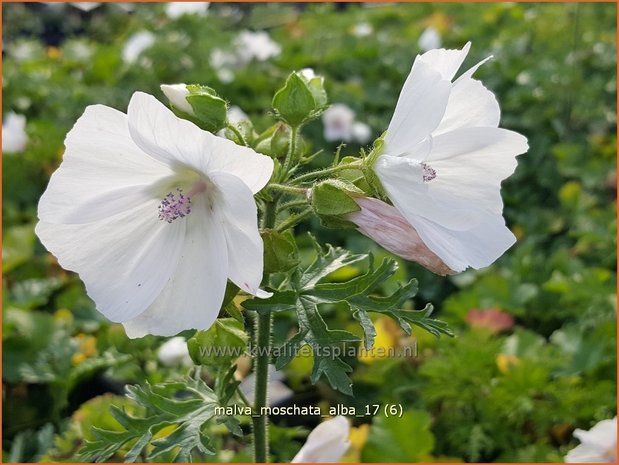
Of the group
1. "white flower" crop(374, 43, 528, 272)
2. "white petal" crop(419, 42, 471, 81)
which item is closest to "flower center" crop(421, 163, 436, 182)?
"white flower" crop(374, 43, 528, 272)

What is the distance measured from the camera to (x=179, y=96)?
909 mm

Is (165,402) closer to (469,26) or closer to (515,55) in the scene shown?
(515,55)

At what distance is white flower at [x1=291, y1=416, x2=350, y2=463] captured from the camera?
43.3 inches

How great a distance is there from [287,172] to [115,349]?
755mm

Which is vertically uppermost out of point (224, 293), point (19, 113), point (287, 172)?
point (19, 113)

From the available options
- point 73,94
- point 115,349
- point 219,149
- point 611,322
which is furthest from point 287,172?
point 73,94

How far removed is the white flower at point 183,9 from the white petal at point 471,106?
310 centimetres

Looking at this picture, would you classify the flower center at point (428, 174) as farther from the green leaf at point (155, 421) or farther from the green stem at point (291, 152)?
the green leaf at point (155, 421)

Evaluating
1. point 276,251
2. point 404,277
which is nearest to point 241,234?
point 276,251

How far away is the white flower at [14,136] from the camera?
286 centimetres

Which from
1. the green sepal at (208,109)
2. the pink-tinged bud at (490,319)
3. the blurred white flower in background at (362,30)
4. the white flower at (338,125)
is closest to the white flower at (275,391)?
the pink-tinged bud at (490,319)

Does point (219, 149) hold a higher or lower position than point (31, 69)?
lower

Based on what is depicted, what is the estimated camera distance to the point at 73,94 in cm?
323

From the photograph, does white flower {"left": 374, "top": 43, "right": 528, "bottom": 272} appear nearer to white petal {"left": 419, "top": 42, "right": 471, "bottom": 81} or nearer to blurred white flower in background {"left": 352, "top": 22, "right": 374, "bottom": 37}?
white petal {"left": 419, "top": 42, "right": 471, "bottom": 81}
